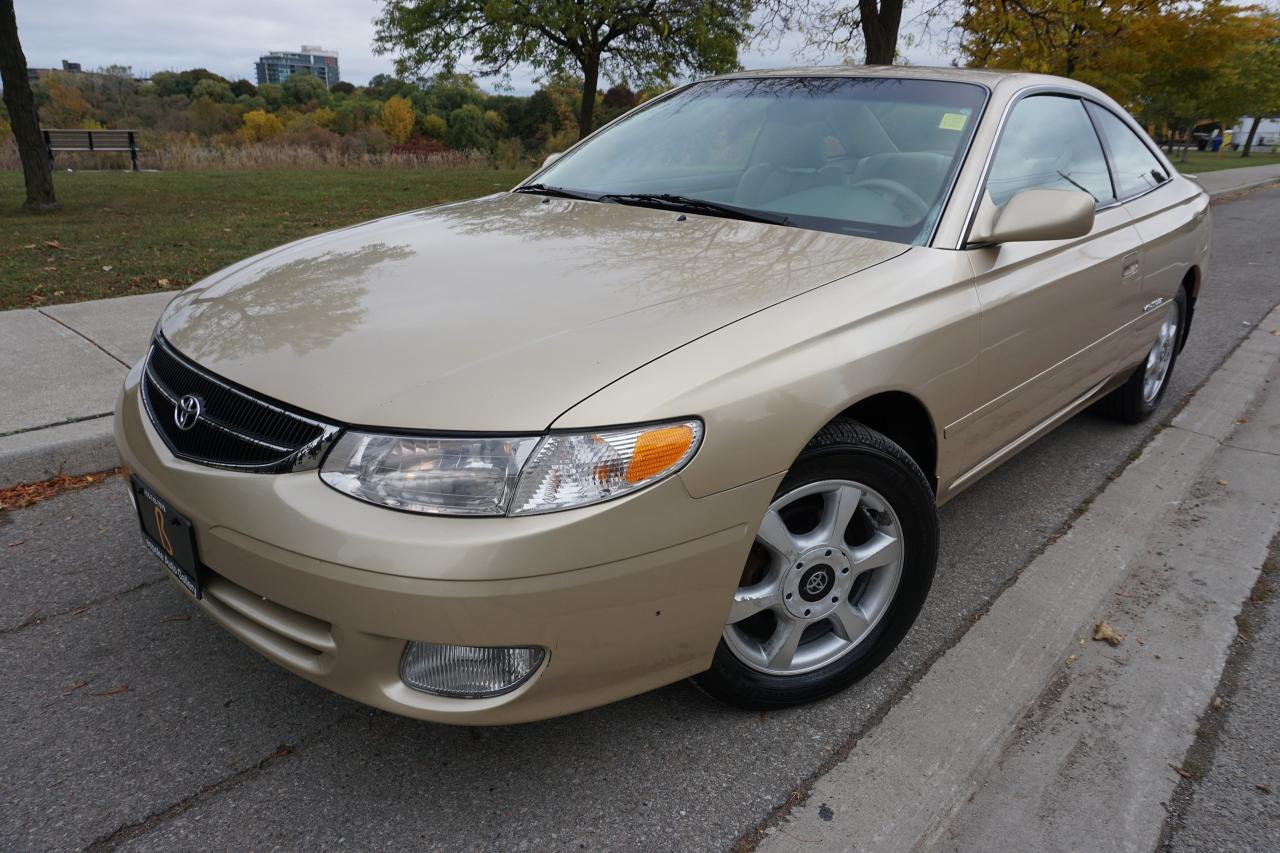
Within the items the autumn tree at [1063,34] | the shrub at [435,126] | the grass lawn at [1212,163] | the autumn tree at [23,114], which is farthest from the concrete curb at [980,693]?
the shrub at [435,126]

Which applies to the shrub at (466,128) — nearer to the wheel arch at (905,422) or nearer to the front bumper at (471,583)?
the wheel arch at (905,422)

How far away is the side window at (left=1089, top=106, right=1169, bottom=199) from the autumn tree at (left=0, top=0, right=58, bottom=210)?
9988mm

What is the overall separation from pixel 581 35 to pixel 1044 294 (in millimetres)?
15720

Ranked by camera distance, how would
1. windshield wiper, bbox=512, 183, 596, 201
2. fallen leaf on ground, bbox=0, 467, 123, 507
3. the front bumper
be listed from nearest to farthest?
the front bumper → windshield wiper, bbox=512, 183, 596, 201 → fallen leaf on ground, bbox=0, 467, 123, 507

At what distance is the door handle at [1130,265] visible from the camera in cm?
338

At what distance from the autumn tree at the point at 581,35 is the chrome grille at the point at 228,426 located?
1518 centimetres

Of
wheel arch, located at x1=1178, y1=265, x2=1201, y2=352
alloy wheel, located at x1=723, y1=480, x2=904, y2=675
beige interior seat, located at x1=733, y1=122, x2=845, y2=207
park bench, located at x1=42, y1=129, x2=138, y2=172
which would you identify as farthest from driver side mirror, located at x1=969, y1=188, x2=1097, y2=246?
park bench, located at x1=42, y1=129, x2=138, y2=172

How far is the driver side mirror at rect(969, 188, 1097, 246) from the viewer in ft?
8.12

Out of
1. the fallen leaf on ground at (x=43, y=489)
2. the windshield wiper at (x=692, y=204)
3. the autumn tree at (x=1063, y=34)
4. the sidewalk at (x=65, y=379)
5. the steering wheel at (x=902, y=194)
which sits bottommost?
the fallen leaf on ground at (x=43, y=489)

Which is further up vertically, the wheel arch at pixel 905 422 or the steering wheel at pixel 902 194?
the steering wheel at pixel 902 194

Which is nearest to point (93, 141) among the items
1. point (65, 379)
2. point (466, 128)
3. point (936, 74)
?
point (65, 379)

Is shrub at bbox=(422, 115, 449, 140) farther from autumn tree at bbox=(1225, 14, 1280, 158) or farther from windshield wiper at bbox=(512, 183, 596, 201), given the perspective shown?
windshield wiper at bbox=(512, 183, 596, 201)

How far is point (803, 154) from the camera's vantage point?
294cm

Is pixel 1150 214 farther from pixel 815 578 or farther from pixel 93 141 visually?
pixel 93 141
